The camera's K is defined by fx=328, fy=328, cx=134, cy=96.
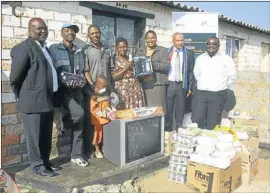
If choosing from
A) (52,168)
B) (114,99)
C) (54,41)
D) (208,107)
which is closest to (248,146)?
(208,107)

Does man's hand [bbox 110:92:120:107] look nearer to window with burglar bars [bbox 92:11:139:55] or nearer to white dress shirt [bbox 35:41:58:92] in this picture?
white dress shirt [bbox 35:41:58:92]

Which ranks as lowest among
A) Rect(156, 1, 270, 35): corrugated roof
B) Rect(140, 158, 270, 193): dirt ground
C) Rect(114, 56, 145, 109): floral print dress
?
Rect(140, 158, 270, 193): dirt ground

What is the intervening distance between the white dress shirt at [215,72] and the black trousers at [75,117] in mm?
2070

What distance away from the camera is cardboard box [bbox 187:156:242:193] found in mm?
3932

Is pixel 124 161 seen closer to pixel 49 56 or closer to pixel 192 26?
pixel 49 56

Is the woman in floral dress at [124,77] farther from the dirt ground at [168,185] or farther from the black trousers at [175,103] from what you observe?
the dirt ground at [168,185]

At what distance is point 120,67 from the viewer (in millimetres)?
4875

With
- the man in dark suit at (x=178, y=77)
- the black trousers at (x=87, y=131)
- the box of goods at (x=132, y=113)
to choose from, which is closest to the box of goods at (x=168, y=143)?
the man in dark suit at (x=178, y=77)

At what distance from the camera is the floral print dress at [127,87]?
4.88 metres

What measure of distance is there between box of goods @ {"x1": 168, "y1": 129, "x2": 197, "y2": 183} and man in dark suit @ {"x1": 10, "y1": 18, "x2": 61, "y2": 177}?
1579 mm

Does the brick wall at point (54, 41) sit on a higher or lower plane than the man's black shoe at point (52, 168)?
higher

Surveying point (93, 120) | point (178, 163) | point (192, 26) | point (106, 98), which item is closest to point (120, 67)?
point (106, 98)

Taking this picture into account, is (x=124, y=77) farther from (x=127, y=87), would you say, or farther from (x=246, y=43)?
(x=246, y=43)

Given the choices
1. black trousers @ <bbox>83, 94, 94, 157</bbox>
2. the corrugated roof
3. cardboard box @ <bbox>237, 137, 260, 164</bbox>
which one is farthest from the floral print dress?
the corrugated roof
